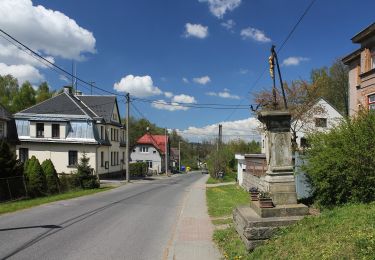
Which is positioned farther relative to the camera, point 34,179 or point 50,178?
point 50,178

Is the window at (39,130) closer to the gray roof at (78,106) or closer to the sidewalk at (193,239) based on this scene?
the gray roof at (78,106)

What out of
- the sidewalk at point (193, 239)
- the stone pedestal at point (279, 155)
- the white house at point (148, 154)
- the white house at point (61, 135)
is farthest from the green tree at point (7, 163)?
the white house at point (148, 154)

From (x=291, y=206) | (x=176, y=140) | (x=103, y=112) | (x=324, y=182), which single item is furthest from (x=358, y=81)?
(x=176, y=140)

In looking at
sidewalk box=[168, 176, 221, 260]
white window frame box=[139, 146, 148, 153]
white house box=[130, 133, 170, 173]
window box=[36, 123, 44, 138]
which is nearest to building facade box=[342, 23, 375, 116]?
sidewalk box=[168, 176, 221, 260]

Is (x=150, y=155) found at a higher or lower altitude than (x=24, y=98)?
lower

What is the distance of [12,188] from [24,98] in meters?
40.9

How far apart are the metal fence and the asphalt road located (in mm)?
4248

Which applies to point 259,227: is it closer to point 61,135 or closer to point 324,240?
point 324,240

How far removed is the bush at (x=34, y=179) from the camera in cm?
2395

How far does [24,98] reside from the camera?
59.5 metres

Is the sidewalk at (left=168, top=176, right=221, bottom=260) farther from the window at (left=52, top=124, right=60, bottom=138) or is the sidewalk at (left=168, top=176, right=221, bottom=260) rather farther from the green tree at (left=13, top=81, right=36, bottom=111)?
the green tree at (left=13, top=81, right=36, bottom=111)

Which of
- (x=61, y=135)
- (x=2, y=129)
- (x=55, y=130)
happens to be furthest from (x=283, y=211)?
(x=55, y=130)

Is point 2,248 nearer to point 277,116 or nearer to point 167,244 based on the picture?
point 167,244

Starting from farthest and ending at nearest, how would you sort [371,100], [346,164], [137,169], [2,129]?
1. [137,169]
2. [2,129]
3. [371,100]
4. [346,164]
